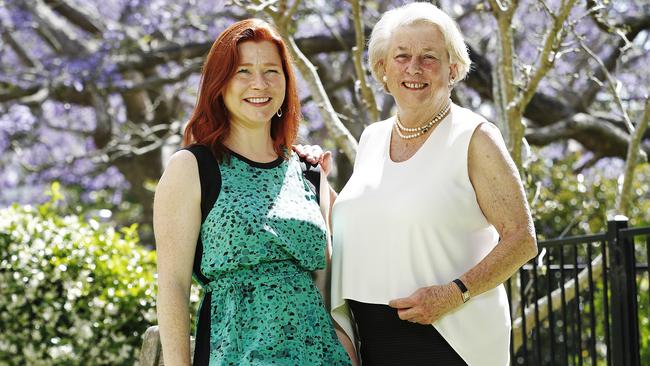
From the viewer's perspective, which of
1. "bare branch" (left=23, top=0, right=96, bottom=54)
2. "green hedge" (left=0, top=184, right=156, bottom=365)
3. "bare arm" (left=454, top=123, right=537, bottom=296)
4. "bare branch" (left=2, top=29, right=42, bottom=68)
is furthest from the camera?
"bare branch" (left=2, top=29, right=42, bottom=68)

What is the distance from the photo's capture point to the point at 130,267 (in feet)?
19.3

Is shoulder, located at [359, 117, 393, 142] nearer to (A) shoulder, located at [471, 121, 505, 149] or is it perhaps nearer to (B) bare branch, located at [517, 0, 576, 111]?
(A) shoulder, located at [471, 121, 505, 149]

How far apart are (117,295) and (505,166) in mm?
3253

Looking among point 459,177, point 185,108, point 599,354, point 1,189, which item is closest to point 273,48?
point 459,177

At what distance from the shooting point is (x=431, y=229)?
10.0ft

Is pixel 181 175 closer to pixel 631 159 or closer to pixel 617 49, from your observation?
pixel 631 159

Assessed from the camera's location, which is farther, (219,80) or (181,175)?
(219,80)

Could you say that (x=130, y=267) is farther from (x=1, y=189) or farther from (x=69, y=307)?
(x=1, y=189)

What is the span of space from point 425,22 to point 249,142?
0.69 metres

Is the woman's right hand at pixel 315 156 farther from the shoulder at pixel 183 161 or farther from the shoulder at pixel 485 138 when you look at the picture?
the shoulder at pixel 485 138

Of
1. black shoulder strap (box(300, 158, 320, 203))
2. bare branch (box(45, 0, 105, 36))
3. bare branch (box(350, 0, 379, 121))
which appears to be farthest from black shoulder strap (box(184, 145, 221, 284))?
bare branch (box(45, 0, 105, 36))

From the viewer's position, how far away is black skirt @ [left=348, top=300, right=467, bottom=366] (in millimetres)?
3068

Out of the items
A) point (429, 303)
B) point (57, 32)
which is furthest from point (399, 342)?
point (57, 32)

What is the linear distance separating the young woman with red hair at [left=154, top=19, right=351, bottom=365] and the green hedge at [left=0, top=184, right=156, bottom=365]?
265 cm
